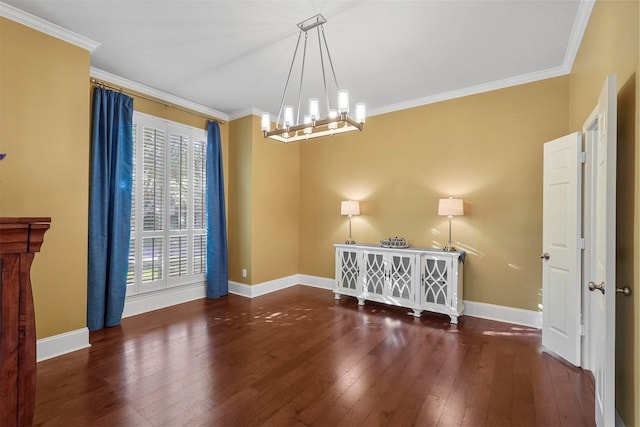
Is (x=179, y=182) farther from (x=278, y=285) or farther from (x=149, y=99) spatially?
(x=278, y=285)

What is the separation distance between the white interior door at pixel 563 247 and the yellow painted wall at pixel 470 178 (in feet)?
2.23

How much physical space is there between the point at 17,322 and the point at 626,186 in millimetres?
3259

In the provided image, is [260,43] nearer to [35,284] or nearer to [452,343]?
[35,284]

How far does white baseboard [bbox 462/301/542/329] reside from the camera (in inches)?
139

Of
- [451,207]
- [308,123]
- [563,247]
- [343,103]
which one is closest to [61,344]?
[308,123]

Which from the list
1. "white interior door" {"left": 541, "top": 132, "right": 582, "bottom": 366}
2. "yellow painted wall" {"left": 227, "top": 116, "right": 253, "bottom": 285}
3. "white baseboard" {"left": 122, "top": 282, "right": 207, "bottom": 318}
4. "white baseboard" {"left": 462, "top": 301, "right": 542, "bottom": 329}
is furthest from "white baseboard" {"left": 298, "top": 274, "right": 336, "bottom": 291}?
"white interior door" {"left": 541, "top": 132, "right": 582, "bottom": 366}

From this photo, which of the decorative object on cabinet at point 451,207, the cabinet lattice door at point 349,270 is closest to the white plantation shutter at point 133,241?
the cabinet lattice door at point 349,270

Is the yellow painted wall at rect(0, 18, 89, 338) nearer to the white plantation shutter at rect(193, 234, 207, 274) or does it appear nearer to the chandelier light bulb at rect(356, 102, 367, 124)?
the white plantation shutter at rect(193, 234, 207, 274)

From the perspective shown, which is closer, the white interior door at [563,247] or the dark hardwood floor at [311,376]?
the dark hardwood floor at [311,376]

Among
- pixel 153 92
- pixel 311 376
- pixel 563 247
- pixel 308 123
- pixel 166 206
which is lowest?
pixel 311 376

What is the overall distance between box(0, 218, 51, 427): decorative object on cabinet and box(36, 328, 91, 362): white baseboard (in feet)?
5.78

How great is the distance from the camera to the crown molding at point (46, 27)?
8.19ft

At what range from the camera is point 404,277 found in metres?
4.01

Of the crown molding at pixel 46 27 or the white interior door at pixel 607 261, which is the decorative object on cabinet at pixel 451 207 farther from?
the crown molding at pixel 46 27
